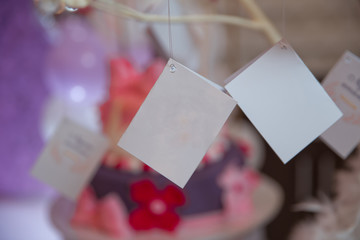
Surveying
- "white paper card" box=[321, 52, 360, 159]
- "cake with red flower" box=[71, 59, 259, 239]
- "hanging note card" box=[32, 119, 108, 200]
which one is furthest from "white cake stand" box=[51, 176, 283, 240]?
"white paper card" box=[321, 52, 360, 159]

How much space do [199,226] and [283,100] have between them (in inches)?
20.3

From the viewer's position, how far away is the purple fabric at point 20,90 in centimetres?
119

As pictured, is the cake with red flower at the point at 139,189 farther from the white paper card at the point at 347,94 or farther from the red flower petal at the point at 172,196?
the white paper card at the point at 347,94

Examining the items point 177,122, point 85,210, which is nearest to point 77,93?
point 85,210

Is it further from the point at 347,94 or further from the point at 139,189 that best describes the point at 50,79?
the point at 347,94

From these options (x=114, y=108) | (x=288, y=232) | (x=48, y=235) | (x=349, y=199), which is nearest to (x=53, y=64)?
(x=114, y=108)

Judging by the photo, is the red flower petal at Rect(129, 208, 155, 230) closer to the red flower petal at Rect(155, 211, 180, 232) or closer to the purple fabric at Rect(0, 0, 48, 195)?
the red flower petal at Rect(155, 211, 180, 232)

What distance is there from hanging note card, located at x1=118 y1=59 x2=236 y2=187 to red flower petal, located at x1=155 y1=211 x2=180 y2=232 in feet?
1.45

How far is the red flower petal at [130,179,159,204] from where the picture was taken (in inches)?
34.8

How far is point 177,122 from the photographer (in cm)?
46

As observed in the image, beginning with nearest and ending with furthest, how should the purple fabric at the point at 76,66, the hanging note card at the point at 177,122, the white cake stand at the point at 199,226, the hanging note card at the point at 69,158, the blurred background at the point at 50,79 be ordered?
the hanging note card at the point at 177,122, the hanging note card at the point at 69,158, the white cake stand at the point at 199,226, the blurred background at the point at 50,79, the purple fabric at the point at 76,66

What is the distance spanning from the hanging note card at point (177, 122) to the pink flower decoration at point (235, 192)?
0.51 m

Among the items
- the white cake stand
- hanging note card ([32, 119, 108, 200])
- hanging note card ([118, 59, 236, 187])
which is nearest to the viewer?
hanging note card ([118, 59, 236, 187])

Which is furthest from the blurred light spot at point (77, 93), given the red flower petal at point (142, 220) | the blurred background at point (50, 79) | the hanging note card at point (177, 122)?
the hanging note card at point (177, 122)
